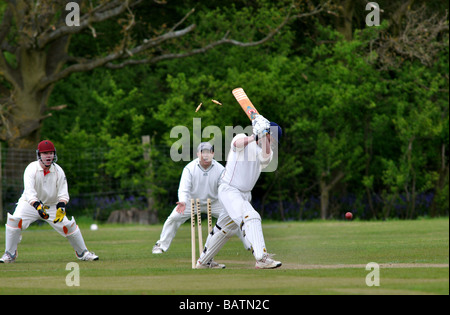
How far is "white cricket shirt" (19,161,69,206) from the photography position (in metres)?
12.0

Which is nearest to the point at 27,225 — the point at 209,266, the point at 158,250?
the point at 158,250

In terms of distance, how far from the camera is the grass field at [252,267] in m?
7.94

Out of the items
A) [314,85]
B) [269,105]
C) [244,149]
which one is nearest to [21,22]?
[269,105]

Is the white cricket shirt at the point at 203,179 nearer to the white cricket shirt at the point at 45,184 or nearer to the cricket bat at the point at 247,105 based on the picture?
the white cricket shirt at the point at 45,184

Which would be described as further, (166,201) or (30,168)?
(166,201)

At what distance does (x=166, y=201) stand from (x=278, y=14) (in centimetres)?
662

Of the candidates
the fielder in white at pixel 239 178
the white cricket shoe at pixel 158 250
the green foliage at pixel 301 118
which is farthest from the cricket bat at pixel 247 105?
the green foliage at pixel 301 118

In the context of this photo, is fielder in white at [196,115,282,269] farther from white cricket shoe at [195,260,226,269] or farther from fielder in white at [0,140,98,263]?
fielder in white at [0,140,98,263]

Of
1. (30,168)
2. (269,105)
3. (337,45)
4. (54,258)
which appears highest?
(337,45)

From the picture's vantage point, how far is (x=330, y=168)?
24844 mm

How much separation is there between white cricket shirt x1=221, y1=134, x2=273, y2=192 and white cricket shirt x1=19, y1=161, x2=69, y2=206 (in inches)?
117

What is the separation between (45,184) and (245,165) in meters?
3.34

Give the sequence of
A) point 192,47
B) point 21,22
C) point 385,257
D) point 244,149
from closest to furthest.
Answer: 1. point 244,149
2. point 385,257
3. point 21,22
4. point 192,47

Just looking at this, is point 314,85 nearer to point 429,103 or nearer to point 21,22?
point 429,103
